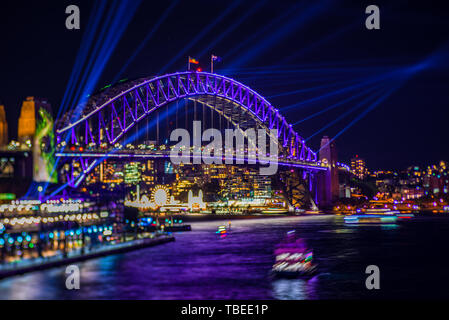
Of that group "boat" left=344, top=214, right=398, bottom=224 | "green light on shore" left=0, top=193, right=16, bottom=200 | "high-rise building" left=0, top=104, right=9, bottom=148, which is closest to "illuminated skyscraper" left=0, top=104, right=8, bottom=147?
"high-rise building" left=0, top=104, right=9, bottom=148

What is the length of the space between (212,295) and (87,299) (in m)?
5.16

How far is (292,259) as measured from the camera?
3081cm

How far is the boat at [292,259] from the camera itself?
99.2ft

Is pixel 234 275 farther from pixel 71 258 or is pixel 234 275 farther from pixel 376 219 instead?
pixel 376 219

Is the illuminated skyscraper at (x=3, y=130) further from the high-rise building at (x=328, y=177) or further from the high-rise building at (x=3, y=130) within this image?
the high-rise building at (x=328, y=177)

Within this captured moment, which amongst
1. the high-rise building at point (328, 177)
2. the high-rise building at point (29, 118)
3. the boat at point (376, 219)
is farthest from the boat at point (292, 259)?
the high-rise building at point (328, 177)

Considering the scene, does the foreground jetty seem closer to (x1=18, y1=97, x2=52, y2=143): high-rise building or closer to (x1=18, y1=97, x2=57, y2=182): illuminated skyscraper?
(x1=18, y1=97, x2=57, y2=182): illuminated skyscraper

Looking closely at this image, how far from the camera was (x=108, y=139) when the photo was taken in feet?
254

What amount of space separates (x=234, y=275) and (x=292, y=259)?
3.65 meters

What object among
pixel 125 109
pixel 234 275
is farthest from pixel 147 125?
pixel 234 275

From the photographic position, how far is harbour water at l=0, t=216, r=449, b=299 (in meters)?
26.8
